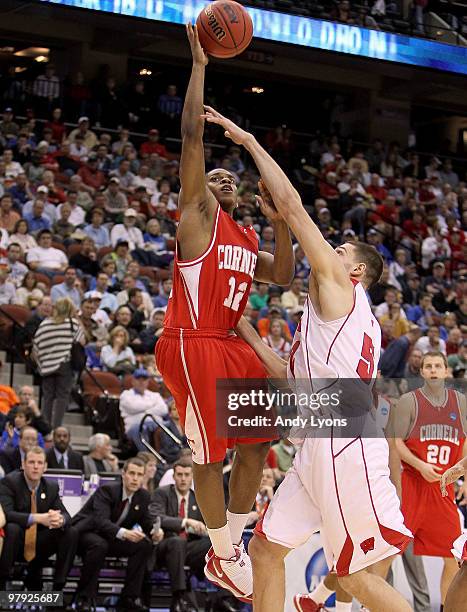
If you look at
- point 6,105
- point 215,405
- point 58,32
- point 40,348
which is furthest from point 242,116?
point 215,405

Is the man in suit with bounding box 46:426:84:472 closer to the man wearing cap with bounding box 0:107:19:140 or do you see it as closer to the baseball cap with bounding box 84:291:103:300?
the baseball cap with bounding box 84:291:103:300

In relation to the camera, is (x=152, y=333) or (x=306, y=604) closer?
(x=306, y=604)

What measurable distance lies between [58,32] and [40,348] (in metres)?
10.9

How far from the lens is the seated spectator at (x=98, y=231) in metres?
15.2

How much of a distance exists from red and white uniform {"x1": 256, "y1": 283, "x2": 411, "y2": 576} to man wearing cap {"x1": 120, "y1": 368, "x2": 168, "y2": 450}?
6589 millimetres

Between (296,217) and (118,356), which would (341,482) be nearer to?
(296,217)

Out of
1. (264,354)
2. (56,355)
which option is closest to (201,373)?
(264,354)

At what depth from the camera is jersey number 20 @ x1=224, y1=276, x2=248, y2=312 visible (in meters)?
5.97

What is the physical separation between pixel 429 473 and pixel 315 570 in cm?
181

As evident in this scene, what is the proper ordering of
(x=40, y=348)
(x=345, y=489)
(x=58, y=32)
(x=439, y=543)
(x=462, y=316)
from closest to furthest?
(x=345, y=489)
(x=439, y=543)
(x=40, y=348)
(x=462, y=316)
(x=58, y=32)

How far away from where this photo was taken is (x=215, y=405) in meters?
5.91

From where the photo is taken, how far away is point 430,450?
865cm

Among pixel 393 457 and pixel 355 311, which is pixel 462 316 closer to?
pixel 393 457

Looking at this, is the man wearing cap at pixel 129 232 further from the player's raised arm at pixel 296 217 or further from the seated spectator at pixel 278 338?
the player's raised arm at pixel 296 217
